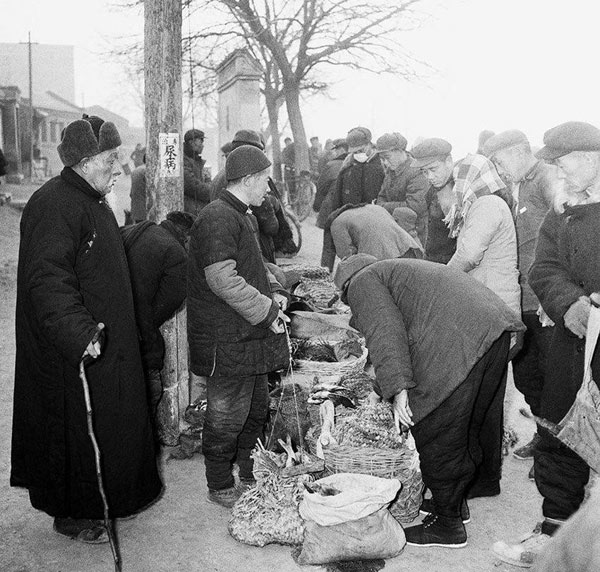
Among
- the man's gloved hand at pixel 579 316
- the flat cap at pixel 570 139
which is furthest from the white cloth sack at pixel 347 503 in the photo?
the flat cap at pixel 570 139

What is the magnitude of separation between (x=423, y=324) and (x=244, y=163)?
1.38 m

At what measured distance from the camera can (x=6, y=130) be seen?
126 feet

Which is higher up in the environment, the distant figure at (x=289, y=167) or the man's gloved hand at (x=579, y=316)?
the distant figure at (x=289, y=167)

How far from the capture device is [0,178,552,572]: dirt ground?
12.0 feet

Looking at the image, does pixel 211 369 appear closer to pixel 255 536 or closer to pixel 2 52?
pixel 255 536

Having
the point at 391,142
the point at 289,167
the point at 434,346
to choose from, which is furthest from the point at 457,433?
the point at 289,167

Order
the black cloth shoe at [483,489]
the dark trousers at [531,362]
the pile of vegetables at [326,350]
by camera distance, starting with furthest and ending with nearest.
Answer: the pile of vegetables at [326,350] < the dark trousers at [531,362] < the black cloth shoe at [483,489]

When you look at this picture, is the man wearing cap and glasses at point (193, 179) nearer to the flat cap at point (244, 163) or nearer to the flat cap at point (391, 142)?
the flat cap at point (391, 142)

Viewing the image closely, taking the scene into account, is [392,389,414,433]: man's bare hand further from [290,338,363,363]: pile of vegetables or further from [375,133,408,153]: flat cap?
[375,133,408,153]: flat cap

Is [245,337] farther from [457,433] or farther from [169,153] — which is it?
[169,153]

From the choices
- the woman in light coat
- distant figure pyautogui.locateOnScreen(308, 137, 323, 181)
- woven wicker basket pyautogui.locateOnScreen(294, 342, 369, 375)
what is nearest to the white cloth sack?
the woman in light coat

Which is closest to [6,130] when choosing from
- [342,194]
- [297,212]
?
[297,212]

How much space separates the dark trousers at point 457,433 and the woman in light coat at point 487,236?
2.51ft

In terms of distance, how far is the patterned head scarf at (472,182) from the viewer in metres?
4.46
